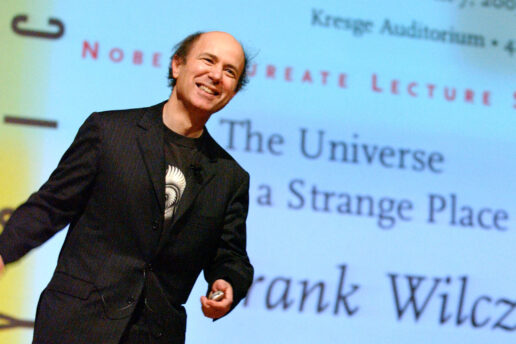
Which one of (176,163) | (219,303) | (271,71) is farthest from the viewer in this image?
(271,71)

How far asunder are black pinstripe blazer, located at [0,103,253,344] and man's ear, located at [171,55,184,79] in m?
0.19

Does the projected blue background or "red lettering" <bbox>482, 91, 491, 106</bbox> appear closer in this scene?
the projected blue background

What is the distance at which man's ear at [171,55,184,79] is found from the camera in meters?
1.93

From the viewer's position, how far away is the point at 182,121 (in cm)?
181

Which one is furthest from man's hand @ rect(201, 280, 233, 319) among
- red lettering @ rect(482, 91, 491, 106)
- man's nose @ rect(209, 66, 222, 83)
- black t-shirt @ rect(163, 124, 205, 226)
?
red lettering @ rect(482, 91, 491, 106)

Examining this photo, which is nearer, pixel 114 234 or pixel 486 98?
pixel 114 234

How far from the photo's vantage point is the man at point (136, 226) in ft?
5.33

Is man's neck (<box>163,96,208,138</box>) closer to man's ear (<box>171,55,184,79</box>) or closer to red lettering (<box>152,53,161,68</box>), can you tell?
man's ear (<box>171,55,184,79</box>)

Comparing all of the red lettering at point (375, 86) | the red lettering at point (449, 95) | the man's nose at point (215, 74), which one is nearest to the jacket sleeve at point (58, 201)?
the man's nose at point (215, 74)

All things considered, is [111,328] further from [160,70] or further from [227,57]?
[160,70]

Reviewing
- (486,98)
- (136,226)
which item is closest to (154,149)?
(136,226)

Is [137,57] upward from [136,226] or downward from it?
upward

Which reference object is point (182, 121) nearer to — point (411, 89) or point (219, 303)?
point (219, 303)

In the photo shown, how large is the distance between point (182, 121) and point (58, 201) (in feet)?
1.09
